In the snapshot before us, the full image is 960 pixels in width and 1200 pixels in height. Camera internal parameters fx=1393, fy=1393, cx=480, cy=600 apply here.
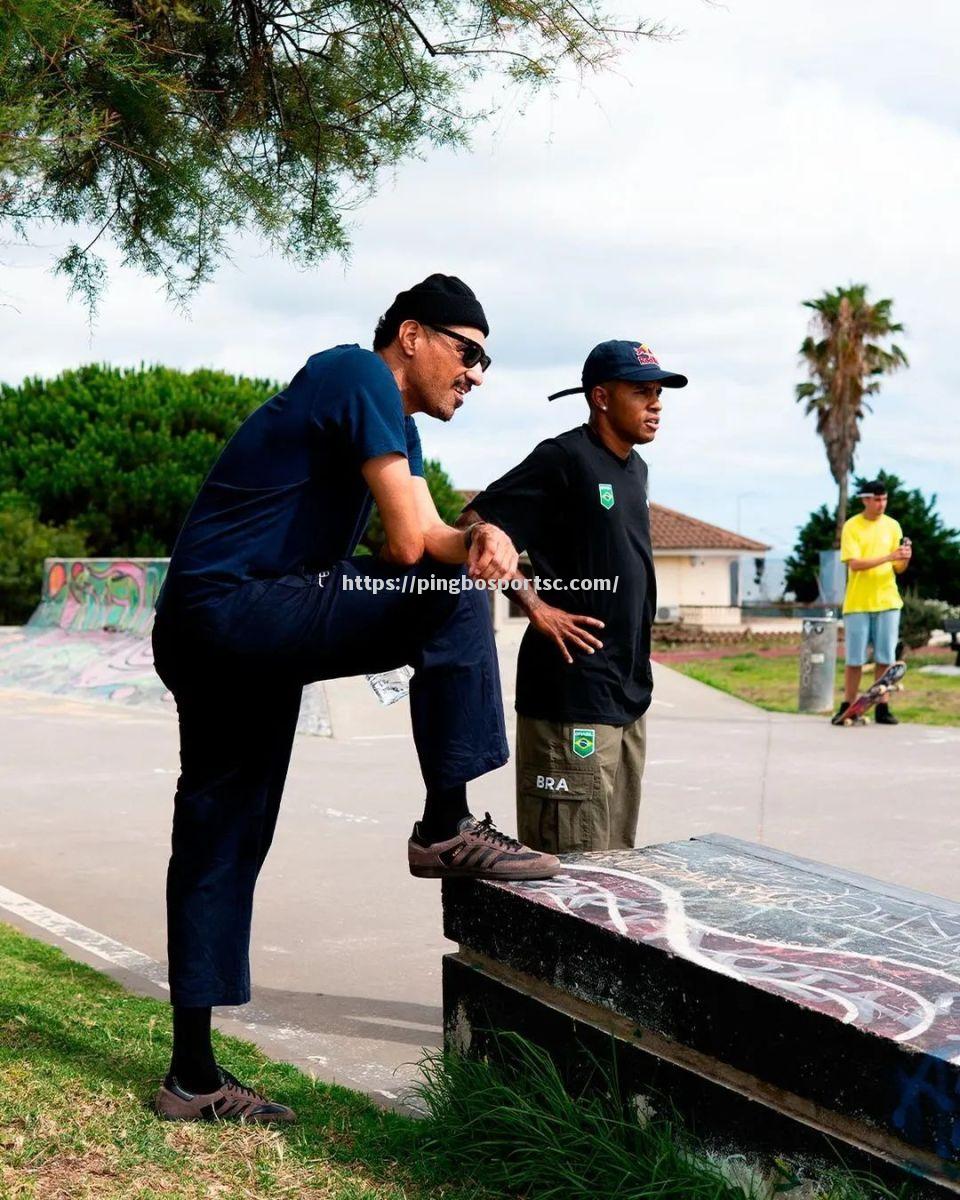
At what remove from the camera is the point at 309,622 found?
3.09 metres

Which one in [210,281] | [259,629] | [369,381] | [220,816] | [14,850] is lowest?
[14,850]

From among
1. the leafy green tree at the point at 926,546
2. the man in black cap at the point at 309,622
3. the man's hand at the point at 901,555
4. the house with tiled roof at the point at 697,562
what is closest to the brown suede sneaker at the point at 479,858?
the man in black cap at the point at 309,622

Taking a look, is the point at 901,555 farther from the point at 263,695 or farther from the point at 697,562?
the point at 697,562

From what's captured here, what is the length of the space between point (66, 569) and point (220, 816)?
55.3ft

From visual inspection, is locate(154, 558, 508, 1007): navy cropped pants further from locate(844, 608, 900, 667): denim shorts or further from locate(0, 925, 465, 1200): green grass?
locate(844, 608, 900, 667): denim shorts

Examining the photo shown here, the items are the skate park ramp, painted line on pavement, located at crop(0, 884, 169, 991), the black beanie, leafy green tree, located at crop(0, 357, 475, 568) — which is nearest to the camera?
the black beanie

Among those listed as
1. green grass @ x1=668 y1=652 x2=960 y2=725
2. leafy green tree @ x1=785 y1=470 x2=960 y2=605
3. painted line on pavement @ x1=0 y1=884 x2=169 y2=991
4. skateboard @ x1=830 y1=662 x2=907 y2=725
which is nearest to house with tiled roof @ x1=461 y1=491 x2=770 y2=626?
leafy green tree @ x1=785 y1=470 x2=960 y2=605

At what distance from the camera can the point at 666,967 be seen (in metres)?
2.87

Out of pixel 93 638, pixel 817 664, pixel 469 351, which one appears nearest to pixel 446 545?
pixel 469 351

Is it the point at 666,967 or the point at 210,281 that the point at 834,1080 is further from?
the point at 210,281

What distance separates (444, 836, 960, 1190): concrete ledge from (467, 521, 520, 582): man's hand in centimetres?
78

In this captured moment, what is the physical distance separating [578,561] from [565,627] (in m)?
0.24

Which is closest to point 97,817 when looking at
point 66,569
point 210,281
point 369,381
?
point 210,281

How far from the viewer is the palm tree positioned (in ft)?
152
